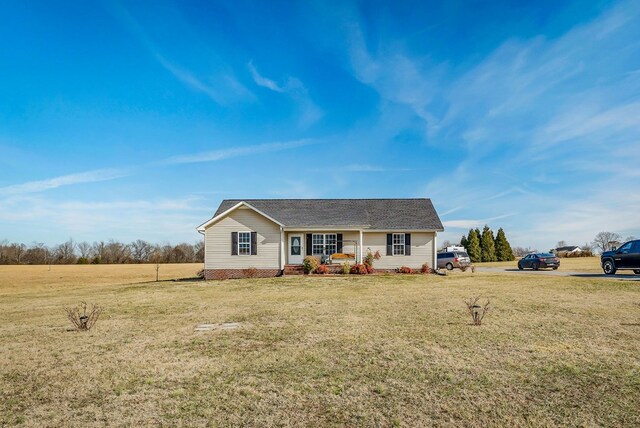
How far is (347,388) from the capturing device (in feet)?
17.7

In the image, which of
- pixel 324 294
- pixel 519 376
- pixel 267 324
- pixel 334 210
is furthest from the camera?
A: pixel 334 210

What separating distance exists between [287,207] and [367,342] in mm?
21964

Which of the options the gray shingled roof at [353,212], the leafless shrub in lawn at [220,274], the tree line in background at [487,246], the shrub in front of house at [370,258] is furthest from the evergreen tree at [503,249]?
the leafless shrub in lawn at [220,274]

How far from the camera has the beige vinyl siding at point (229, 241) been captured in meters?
25.1

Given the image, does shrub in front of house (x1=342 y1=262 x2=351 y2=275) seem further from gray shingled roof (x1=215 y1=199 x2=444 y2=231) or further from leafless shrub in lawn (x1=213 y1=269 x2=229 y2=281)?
leafless shrub in lawn (x1=213 y1=269 x2=229 y2=281)

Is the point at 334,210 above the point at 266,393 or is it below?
above

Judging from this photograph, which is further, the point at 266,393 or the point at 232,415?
the point at 266,393

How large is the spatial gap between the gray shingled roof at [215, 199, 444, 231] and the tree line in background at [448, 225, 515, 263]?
101 ft

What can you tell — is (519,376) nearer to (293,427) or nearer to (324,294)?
(293,427)

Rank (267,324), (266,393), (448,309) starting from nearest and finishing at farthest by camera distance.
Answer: (266,393)
(267,324)
(448,309)

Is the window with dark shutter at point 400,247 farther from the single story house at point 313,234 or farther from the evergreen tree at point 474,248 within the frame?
the evergreen tree at point 474,248

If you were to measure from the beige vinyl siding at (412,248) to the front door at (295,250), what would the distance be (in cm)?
447

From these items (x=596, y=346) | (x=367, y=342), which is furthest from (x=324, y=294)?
(x=596, y=346)

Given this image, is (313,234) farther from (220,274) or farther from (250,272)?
(220,274)
